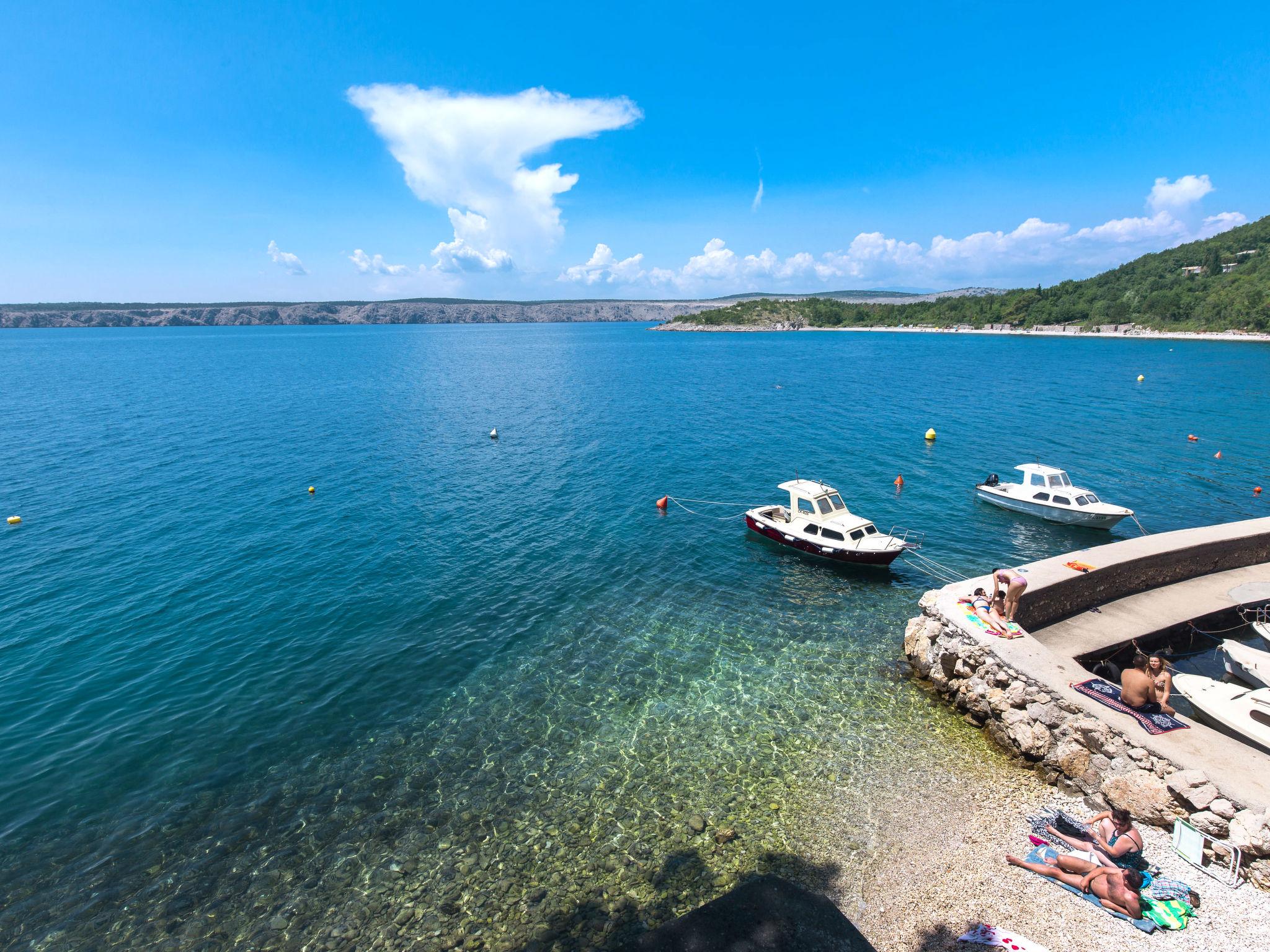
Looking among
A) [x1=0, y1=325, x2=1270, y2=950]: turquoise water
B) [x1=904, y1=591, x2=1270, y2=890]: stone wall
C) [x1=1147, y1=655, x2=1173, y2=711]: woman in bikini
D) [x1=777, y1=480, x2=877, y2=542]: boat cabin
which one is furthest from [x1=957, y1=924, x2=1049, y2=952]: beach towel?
[x1=777, y1=480, x2=877, y2=542]: boat cabin

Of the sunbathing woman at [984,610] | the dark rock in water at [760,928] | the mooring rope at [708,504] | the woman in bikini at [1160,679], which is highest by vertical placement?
the woman in bikini at [1160,679]

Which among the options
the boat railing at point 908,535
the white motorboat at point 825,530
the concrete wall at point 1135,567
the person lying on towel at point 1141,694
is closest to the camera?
the person lying on towel at point 1141,694

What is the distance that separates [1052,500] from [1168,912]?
29.0m

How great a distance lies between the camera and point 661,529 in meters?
34.6

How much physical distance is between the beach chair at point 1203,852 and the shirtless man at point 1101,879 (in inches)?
60.2

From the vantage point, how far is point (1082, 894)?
1139 centimetres

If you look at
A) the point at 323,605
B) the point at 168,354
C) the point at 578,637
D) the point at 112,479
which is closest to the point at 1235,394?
the point at 578,637

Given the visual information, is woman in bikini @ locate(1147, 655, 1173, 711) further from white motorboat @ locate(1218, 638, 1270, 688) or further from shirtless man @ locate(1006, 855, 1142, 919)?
shirtless man @ locate(1006, 855, 1142, 919)

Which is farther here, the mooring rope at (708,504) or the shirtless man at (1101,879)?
the mooring rope at (708,504)

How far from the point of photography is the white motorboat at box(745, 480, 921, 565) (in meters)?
28.2

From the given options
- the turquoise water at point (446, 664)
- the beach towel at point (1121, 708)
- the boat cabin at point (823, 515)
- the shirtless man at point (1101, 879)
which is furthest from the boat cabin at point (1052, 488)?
the shirtless man at point (1101, 879)

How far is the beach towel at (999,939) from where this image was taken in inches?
401

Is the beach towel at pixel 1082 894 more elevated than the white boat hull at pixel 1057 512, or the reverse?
the beach towel at pixel 1082 894

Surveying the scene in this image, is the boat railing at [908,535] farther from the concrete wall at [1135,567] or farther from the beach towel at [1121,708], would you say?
the beach towel at [1121,708]
